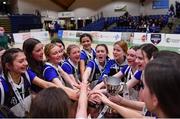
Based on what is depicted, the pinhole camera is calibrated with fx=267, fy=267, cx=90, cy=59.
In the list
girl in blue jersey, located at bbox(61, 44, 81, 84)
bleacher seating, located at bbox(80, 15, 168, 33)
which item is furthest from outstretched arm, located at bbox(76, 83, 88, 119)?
bleacher seating, located at bbox(80, 15, 168, 33)

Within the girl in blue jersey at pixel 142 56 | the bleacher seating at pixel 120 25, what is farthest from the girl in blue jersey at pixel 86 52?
the bleacher seating at pixel 120 25

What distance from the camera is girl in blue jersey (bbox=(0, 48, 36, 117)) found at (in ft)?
8.23

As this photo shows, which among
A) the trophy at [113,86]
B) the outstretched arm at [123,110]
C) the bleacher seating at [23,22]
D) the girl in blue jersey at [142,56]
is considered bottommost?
the outstretched arm at [123,110]

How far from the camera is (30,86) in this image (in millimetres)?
2906

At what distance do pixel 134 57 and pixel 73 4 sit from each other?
28933 millimetres

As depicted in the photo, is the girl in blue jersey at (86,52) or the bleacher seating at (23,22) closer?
the girl in blue jersey at (86,52)

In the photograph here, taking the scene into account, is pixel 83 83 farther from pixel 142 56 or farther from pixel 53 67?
pixel 142 56

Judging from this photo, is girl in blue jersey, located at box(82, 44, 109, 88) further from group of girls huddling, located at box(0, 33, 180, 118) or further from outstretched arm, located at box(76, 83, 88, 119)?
outstretched arm, located at box(76, 83, 88, 119)

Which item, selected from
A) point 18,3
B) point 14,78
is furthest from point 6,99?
point 18,3

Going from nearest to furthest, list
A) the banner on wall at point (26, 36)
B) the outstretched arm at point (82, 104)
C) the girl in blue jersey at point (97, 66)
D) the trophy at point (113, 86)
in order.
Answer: the outstretched arm at point (82, 104)
the trophy at point (113, 86)
the girl in blue jersey at point (97, 66)
the banner on wall at point (26, 36)

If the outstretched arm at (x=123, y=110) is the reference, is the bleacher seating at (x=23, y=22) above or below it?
above

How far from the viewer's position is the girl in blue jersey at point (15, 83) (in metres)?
2.51

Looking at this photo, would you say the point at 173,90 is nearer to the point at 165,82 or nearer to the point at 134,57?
the point at 165,82

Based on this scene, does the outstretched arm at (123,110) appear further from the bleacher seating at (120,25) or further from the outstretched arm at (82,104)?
the bleacher seating at (120,25)
